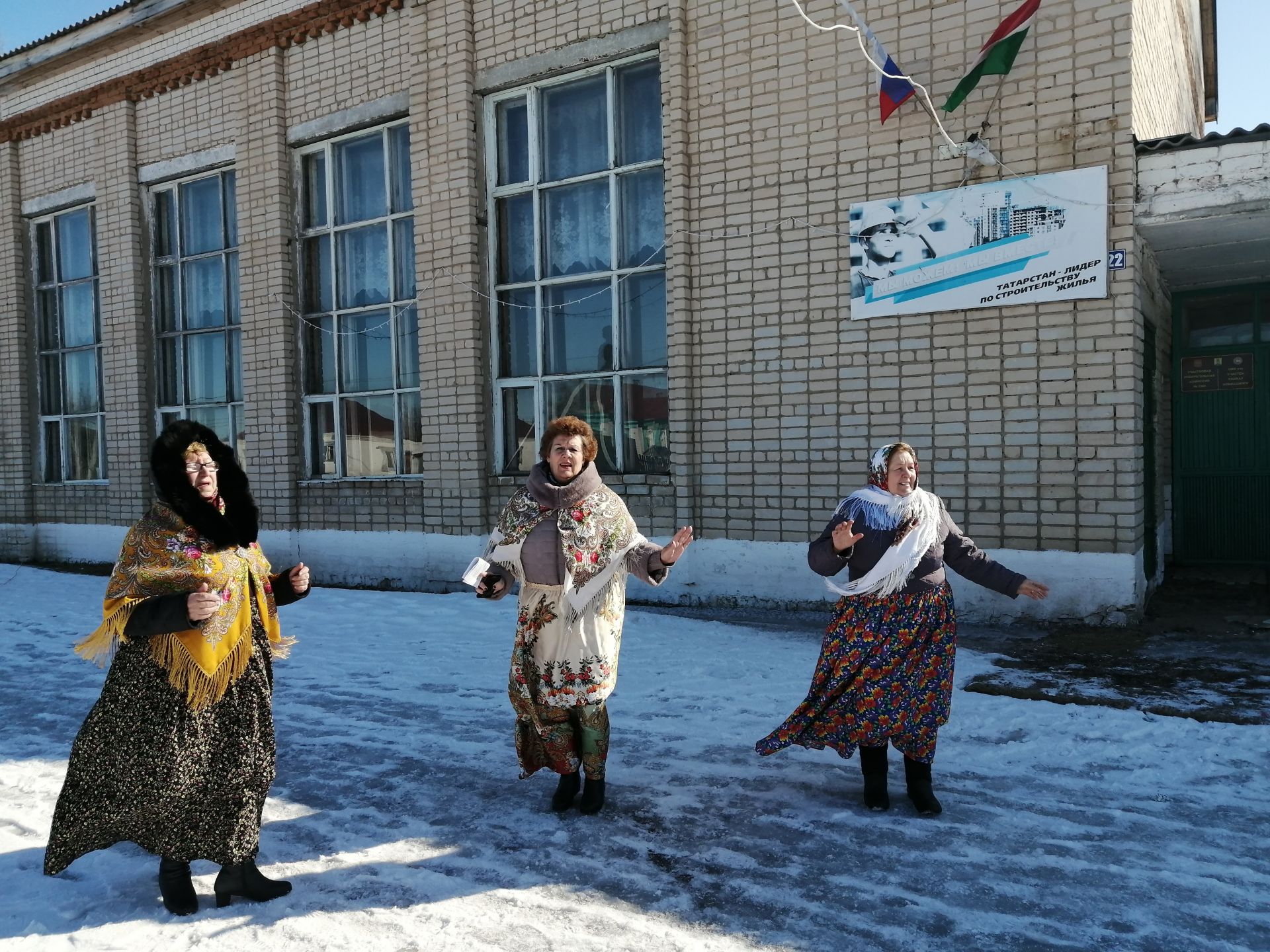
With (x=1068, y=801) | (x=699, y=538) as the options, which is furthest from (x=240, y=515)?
(x=699, y=538)

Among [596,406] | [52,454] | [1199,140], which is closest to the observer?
[1199,140]

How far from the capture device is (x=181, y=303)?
11523 millimetres

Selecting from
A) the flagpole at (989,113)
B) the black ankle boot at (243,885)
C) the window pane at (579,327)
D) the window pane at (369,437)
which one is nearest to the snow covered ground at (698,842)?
the black ankle boot at (243,885)

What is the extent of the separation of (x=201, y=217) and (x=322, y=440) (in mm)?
3279

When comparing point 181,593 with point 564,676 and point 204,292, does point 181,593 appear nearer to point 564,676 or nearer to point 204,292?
point 564,676

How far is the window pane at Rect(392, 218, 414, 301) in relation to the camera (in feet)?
31.7

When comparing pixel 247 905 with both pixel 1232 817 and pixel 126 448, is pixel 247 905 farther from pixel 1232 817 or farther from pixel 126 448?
pixel 126 448

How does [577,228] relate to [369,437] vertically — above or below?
above

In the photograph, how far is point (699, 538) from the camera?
807 centimetres

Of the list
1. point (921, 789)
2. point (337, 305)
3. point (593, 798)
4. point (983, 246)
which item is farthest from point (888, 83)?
point (337, 305)

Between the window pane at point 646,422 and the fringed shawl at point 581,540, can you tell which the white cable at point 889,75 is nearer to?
the window pane at point 646,422

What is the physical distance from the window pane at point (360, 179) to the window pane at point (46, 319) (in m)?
5.45

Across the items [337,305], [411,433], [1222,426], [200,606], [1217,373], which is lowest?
[200,606]

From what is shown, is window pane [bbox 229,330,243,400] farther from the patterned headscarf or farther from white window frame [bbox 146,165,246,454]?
the patterned headscarf
